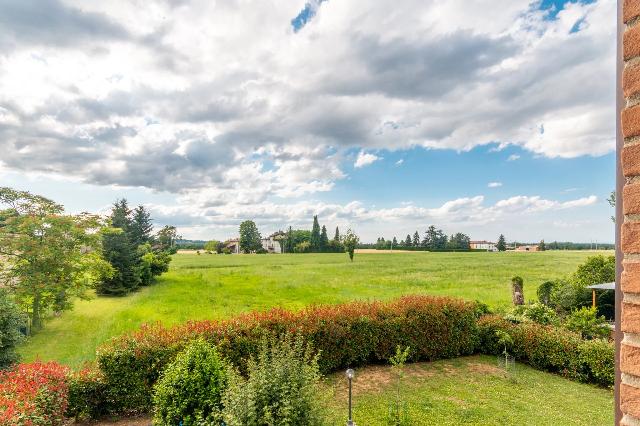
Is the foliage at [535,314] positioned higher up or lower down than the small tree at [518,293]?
lower down

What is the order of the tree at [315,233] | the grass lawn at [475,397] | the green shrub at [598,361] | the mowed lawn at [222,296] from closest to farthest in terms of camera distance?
the grass lawn at [475,397] < the green shrub at [598,361] < the mowed lawn at [222,296] < the tree at [315,233]

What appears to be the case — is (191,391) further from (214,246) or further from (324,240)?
(214,246)

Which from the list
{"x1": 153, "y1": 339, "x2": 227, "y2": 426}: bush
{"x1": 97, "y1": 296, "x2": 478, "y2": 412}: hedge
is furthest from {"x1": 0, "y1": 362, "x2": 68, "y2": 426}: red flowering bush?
{"x1": 153, "y1": 339, "x2": 227, "y2": 426}: bush

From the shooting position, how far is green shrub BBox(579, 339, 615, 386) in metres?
9.09

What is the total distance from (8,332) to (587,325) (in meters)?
17.3

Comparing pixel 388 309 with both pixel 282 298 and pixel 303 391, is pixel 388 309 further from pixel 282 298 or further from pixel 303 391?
pixel 282 298

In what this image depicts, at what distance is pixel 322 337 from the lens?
9156 millimetres

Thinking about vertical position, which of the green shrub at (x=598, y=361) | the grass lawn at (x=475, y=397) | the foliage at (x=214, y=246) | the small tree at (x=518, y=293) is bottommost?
the foliage at (x=214, y=246)

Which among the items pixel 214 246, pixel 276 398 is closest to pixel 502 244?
pixel 214 246

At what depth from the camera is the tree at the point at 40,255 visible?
13438 mm

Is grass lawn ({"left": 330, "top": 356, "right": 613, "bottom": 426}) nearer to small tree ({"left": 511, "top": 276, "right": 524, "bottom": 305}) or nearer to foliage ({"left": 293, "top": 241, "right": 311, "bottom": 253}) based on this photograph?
small tree ({"left": 511, "top": 276, "right": 524, "bottom": 305})

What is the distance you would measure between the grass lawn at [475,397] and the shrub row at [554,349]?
412mm

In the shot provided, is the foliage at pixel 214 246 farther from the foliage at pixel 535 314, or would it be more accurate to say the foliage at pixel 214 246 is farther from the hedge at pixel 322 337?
the hedge at pixel 322 337

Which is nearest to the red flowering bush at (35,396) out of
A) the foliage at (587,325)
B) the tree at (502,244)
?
the foliage at (587,325)
